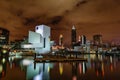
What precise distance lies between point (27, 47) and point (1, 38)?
27916 mm

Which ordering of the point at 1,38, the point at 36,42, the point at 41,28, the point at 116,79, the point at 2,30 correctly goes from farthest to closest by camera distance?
the point at 41,28
the point at 36,42
the point at 2,30
the point at 1,38
the point at 116,79

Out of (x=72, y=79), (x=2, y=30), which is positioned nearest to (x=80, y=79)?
(x=72, y=79)

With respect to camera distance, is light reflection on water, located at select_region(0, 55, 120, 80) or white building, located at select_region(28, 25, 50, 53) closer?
light reflection on water, located at select_region(0, 55, 120, 80)

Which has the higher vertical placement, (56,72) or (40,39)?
(40,39)

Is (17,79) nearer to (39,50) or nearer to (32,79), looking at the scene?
(32,79)

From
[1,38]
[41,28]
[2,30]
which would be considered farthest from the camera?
[41,28]

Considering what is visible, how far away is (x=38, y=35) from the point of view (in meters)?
172

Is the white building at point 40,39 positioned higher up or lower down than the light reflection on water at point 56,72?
higher up

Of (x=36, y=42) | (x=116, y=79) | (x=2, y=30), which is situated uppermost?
(x=2, y=30)

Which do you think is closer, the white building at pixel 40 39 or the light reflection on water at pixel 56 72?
the light reflection on water at pixel 56 72

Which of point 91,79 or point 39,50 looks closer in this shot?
point 91,79

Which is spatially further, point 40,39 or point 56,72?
point 40,39

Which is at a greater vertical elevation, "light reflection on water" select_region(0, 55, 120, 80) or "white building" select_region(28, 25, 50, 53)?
"white building" select_region(28, 25, 50, 53)

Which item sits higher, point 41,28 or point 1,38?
point 41,28
